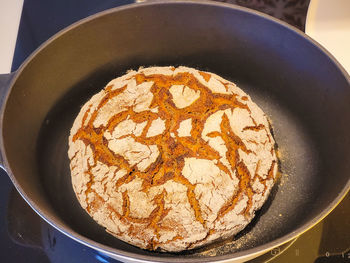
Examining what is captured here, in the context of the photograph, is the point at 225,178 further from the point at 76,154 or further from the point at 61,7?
the point at 61,7

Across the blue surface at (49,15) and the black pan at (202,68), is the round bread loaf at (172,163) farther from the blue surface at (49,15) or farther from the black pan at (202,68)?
the blue surface at (49,15)

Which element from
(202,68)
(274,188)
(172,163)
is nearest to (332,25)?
(202,68)

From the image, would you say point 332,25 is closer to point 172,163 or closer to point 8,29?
point 172,163

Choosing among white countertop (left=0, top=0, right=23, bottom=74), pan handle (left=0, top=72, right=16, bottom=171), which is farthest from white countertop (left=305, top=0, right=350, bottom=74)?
white countertop (left=0, top=0, right=23, bottom=74)

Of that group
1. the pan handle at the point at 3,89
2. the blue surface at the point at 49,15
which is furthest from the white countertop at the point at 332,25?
the pan handle at the point at 3,89

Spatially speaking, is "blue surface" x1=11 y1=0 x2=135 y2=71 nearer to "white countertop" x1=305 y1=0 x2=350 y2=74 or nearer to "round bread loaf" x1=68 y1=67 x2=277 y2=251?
"round bread loaf" x1=68 y1=67 x2=277 y2=251

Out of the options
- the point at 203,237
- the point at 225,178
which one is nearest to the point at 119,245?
the point at 203,237
